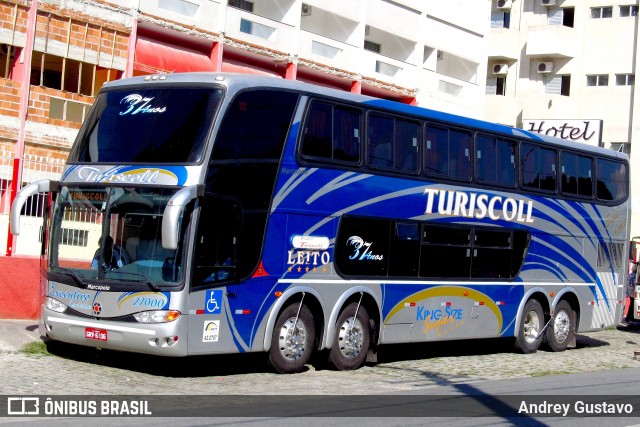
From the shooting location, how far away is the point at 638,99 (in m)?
48.0

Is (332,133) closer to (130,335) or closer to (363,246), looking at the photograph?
(363,246)

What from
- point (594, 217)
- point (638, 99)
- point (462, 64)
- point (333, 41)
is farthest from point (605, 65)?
point (594, 217)

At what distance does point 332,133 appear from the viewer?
52.3 feet

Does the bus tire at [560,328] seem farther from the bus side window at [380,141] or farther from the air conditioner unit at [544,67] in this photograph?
the air conditioner unit at [544,67]

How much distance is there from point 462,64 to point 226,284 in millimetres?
30900

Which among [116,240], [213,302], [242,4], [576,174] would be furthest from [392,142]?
[242,4]

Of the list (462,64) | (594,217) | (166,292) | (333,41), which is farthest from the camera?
(462,64)

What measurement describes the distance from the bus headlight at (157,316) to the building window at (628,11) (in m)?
40.6

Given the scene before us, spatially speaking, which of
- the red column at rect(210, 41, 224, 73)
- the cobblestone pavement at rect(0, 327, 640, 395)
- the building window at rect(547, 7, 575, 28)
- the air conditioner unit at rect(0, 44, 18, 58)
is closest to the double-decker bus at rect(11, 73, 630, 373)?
the cobblestone pavement at rect(0, 327, 640, 395)

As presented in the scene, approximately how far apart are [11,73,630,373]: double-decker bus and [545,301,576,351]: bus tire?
1844 millimetres

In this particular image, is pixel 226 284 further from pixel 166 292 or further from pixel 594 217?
pixel 594 217

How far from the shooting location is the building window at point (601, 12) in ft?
164

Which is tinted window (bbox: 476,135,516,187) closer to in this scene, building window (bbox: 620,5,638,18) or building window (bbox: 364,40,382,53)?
building window (bbox: 364,40,382,53)

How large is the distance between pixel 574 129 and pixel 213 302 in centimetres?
3230
